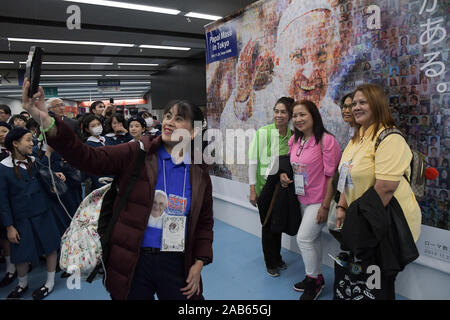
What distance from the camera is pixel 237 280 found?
109 inches

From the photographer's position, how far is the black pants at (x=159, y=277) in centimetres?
130

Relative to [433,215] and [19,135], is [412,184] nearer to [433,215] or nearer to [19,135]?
[433,215]

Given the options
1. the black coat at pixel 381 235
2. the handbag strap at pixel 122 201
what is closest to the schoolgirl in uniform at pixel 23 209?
the handbag strap at pixel 122 201

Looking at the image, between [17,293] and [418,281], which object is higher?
[418,281]

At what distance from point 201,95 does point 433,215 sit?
8.01m

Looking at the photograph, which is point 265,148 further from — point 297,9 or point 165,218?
point 165,218

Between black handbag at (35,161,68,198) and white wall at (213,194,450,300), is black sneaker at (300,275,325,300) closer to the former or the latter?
white wall at (213,194,450,300)

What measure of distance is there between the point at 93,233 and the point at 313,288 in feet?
6.17

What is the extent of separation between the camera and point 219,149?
4.42m

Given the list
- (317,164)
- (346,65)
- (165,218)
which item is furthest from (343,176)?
(165,218)

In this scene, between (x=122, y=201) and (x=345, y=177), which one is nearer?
(x=122, y=201)

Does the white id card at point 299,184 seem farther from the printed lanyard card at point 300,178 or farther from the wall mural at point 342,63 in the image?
the wall mural at point 342,63

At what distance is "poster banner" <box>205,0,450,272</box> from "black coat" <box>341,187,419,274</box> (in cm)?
66

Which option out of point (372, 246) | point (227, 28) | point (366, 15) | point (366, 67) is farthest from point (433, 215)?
point (227, 28)
